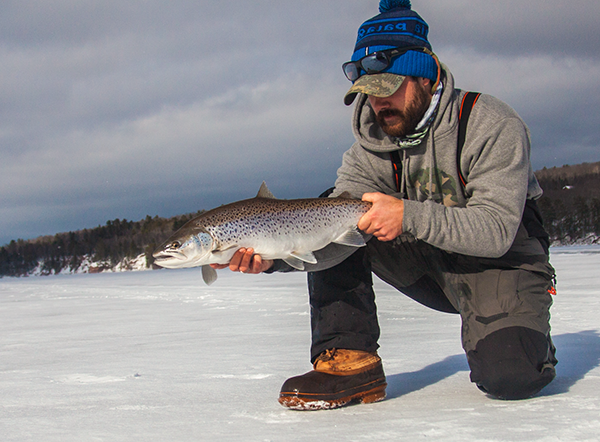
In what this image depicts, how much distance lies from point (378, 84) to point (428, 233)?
0.86 meters

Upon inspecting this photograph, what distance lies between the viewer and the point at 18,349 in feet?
14.0

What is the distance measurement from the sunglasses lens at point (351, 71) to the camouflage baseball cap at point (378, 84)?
181 millimetres

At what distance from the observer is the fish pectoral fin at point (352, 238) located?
2.57 metres

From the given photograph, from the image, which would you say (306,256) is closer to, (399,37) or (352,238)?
(352,238)

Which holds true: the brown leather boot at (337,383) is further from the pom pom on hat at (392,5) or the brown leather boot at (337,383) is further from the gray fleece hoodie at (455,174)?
the pom pom on hat at (392,5)

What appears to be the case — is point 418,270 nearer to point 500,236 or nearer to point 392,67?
point 500,236

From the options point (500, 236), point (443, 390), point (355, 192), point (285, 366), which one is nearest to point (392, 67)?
point (355, 192)

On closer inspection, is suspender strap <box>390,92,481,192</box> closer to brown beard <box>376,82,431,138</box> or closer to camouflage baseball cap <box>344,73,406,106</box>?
brown beard <box>376,82,431,138</box>

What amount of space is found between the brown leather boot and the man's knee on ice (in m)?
0.48

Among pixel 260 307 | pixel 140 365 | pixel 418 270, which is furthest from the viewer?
pixel 260 307

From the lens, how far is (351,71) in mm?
2906

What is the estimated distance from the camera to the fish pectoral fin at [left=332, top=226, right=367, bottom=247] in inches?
101

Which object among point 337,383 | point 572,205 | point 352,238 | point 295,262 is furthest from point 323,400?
point 572,205

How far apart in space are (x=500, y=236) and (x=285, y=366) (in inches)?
62.4
